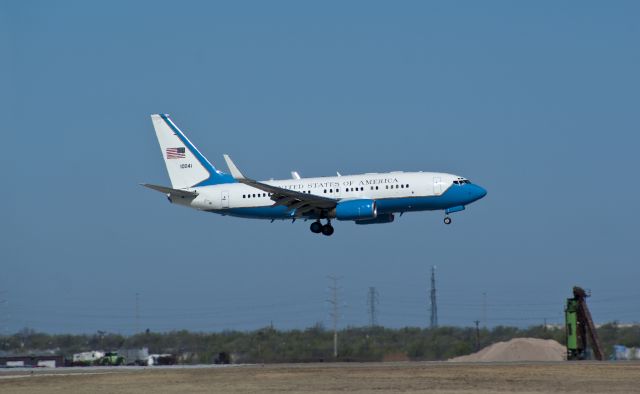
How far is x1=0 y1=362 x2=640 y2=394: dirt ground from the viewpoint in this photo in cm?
4788

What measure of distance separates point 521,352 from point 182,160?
96.9ft

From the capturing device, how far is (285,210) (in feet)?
261

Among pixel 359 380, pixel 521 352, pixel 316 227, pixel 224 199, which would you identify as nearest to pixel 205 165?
pixel 224 199

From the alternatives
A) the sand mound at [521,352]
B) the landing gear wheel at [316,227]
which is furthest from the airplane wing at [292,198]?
the sand mound at [521,352]

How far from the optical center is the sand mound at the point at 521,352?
80562mm

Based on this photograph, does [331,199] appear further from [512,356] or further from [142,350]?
[142,350]

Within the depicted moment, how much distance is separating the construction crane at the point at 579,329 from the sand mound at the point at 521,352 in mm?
1715

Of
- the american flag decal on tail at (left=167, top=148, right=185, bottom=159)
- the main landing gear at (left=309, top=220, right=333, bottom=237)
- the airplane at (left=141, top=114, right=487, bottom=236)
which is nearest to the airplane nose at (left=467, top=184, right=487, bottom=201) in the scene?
the airplane at (left=141, top=114, right=487, bottom=236)

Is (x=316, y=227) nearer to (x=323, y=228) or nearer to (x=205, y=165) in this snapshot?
(x=323, y=228)

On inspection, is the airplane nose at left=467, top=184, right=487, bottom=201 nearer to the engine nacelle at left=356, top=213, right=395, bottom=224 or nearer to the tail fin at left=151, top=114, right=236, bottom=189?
the engine nacelle at left=356, top=213, right=395, bottom=224

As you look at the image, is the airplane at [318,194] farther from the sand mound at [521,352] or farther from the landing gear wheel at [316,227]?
the sand mound at [521,352]

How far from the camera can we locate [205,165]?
85.0 metres

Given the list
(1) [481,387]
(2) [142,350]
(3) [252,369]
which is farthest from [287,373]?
(2) [142,350]

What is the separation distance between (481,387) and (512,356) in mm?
33557
